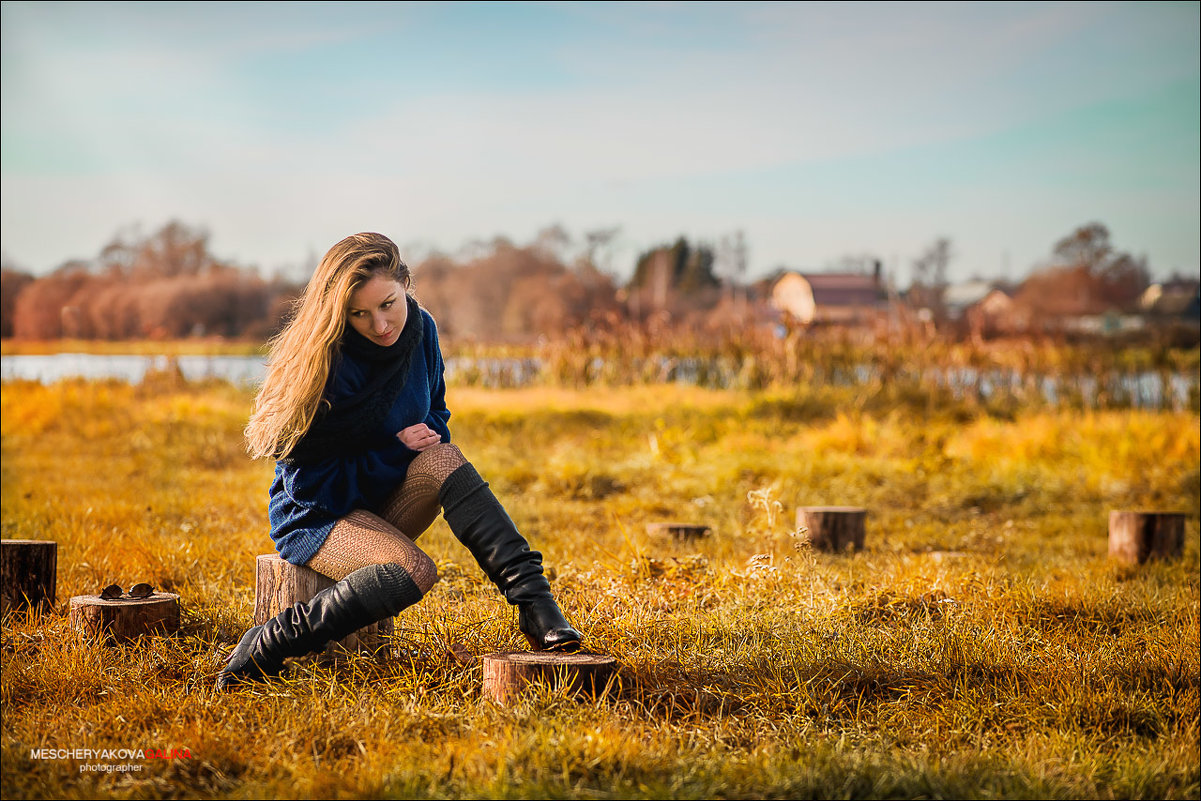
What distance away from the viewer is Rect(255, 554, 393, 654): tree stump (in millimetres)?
3217

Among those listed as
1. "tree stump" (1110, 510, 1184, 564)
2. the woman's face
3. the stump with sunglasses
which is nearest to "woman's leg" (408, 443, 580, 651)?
the woman's face

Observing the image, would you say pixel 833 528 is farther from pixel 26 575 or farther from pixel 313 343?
pixel 26 575

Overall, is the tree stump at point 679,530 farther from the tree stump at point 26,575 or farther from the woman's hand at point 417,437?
the tree stump at point 26,575

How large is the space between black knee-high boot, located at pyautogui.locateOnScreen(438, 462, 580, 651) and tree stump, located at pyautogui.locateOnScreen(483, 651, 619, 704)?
99 millimetres

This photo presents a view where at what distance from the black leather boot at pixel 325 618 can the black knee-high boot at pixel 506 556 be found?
23cm

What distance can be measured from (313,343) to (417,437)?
43 cm

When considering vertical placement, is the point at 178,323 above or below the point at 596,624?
above

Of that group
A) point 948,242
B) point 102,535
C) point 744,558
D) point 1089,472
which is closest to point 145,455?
point 102,535

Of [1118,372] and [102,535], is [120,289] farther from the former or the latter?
[1118,372]

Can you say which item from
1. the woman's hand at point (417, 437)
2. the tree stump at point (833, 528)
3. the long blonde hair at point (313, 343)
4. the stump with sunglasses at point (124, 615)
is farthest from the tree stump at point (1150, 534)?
the stump with sunglasses at point (124, 615)

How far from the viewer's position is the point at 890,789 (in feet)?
7.92

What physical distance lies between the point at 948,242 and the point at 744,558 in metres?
26.8

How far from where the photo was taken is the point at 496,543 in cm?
307

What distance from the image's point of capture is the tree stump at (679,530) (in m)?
5.82
